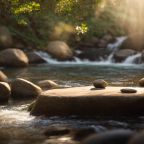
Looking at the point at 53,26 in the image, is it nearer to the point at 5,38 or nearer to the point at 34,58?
the point at 5,38

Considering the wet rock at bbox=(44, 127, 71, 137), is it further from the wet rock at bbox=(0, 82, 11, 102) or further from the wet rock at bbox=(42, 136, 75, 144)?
the wet rock at bbox=(0, 82, 11, 102)

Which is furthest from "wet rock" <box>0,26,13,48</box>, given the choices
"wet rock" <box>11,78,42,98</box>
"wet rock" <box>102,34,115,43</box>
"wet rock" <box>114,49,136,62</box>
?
"wet rock" <box>11,78,42,98</box>

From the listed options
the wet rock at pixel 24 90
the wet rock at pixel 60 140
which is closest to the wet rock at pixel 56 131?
the wet rock at pixel 60 140

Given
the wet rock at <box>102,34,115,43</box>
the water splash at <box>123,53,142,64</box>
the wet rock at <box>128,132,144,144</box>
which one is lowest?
the water splash at <box>123,53,142,64</box>

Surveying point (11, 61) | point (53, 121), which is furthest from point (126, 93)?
point (11, 61)

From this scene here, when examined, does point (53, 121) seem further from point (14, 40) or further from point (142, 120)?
point (14, 40)

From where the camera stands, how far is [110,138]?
6.52 metres

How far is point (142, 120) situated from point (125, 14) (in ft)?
95.6

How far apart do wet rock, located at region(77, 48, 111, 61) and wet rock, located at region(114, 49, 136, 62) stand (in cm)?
66

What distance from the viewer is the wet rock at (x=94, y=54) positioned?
30.4 metres

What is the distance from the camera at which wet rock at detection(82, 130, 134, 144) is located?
6.44 m

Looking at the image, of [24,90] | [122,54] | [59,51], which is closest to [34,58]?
[59,51]

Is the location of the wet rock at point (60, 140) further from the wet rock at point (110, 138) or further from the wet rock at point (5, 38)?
the wet rock at point (5, 38)

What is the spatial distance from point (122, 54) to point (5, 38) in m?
7.35
